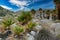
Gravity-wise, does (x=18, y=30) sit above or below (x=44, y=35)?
above

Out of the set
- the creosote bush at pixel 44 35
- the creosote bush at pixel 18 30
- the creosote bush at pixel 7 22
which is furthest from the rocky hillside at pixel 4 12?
the creosote bush at pixel 44 35

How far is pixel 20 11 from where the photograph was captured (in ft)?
5.40

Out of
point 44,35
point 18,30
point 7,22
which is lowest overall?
point 44,35

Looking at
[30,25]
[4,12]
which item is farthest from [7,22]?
[30,25]

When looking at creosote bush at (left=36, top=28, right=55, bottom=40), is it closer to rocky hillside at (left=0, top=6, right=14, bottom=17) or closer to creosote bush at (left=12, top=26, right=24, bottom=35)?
creosote bush at (left=12, top=26, right=24, bottom=35)

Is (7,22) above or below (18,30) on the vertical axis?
above

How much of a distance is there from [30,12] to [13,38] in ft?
1.34

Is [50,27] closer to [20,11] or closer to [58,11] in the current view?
[58,11]

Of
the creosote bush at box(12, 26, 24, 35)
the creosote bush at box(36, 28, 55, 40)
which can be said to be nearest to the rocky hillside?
the creosote bush at box(12, 26, 24, 35)

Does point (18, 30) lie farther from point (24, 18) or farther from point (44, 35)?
point (44, 35)

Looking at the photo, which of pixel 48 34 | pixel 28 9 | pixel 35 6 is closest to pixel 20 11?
pixel 28 9

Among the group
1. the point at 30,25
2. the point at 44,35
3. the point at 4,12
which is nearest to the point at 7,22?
the point at 4,12

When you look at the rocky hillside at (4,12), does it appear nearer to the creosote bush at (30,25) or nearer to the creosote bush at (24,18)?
the creosote bush at (24,18)

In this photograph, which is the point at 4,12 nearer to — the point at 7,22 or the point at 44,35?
the point at 7,22
